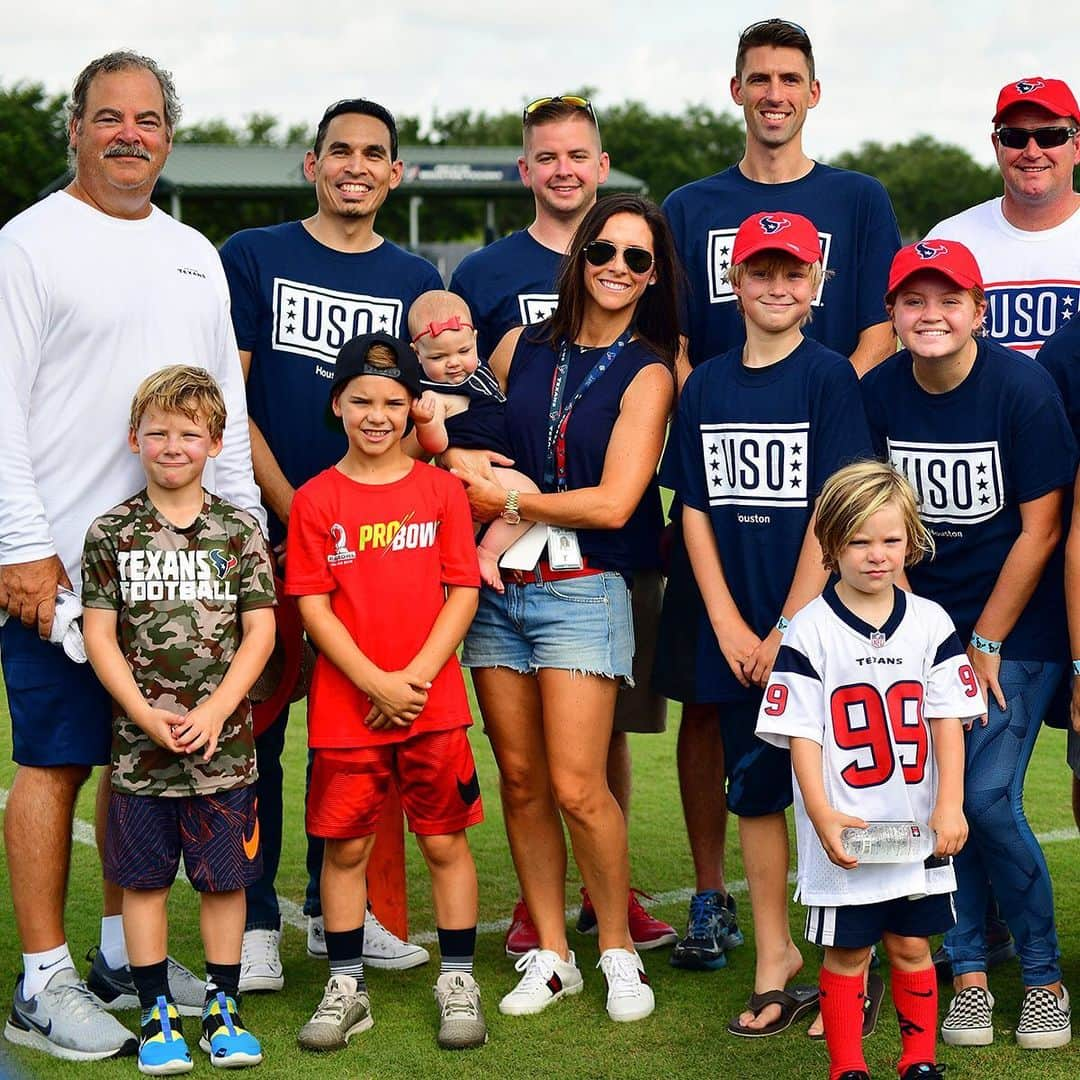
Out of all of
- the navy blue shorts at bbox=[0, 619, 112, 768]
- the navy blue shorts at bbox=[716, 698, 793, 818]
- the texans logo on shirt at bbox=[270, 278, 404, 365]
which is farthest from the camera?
the texans logo on shirt at bbox=[270, 278, 404, 365]

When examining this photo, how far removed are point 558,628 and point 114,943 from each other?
1662 millimetres

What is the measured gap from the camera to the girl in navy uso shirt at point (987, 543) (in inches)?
165

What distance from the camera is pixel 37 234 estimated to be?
4.27 m

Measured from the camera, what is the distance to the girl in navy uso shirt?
13.7 feet

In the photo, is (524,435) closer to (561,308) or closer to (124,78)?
(561,308)

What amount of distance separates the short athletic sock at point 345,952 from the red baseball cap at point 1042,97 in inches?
127

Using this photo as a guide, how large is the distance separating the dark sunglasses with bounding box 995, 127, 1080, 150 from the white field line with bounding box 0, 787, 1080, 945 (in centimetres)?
269

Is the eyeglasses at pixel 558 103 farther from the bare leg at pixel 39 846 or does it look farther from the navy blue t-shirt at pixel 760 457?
the bare leg at pixel 39 846

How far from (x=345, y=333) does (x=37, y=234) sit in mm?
1026

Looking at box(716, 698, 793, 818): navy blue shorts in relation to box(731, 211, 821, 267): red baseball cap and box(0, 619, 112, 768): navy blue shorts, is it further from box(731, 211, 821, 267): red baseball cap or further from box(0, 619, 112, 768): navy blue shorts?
box(0, 619, 112, 768): navy blue shorts

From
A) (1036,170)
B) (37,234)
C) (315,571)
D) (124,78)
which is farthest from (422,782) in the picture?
(1036,170)

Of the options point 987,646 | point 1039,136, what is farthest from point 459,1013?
point 1039,136

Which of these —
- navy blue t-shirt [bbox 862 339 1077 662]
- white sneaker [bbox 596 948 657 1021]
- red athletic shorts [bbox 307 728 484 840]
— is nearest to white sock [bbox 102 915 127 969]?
red athletic shorts [bbox 307 728 484 840]

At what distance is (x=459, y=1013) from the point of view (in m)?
4.30
